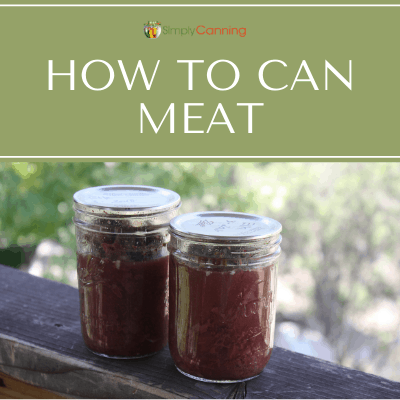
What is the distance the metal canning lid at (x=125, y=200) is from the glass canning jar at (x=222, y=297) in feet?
Answer: 0.24

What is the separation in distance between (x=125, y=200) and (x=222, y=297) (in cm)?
32

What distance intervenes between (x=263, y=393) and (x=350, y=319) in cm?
464

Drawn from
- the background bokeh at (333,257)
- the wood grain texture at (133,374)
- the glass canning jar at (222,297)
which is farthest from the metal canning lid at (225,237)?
the background bokeh at (333,257)

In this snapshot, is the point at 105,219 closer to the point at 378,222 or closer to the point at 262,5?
the point at 262,5

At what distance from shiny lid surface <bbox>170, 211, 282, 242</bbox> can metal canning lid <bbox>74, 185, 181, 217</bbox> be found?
0.06 metres

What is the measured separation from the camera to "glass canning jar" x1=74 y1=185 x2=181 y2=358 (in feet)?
3.02

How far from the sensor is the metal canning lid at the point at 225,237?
0.81m

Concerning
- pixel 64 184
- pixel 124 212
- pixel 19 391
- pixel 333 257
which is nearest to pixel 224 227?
pixel 124 212

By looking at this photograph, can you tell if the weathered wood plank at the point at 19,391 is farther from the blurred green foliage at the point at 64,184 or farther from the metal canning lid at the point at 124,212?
the blurred green foliage at the point at 64,184

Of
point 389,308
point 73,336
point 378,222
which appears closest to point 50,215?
point 73,336

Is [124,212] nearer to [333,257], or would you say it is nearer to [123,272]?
[123,272]

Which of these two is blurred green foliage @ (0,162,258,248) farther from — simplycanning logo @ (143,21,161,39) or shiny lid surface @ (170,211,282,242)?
shiny lid surface @ (170,211,282,242)

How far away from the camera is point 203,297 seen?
837 millimetres

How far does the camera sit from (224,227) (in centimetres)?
89
